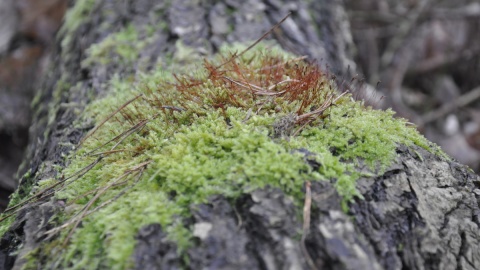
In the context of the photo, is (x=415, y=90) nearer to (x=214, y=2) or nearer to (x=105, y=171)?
(x=214, y=2)

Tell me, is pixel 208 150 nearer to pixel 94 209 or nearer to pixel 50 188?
pixel 94 209

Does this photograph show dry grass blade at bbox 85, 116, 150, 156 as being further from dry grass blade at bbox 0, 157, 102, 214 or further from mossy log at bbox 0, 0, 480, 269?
dry grass blade at bbox 0, 157, 102, 214

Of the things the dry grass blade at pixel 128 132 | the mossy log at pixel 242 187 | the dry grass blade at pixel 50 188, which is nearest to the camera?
the mossy log at pixel 242 187

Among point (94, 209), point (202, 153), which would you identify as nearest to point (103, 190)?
point (94, 209)

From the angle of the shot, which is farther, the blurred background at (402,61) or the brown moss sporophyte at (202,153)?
the blurred background at (402,61)

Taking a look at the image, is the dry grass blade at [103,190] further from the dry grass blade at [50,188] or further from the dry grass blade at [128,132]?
the dry grass blade at [128,132]

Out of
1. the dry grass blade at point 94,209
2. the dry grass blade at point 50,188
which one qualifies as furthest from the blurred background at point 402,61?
the dry grass blade at point 94,209

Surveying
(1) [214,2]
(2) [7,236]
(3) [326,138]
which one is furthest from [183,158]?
(1) [214,2]
